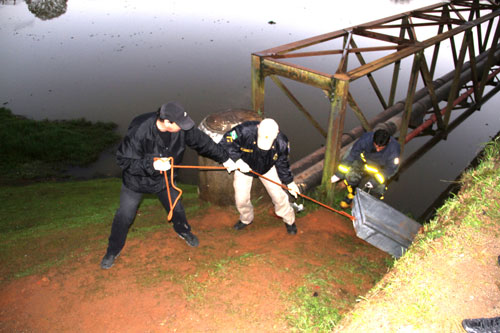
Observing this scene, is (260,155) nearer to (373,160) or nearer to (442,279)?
(373,160)

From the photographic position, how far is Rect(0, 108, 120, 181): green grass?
9.05 m

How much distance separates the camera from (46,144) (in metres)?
10.0

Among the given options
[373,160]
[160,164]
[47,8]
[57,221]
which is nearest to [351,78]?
[373,160]

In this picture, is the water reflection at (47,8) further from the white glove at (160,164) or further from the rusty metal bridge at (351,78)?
the white glove at (160,164)

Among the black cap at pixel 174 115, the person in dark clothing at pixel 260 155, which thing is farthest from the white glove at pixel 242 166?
the black cap at pixel 174 115

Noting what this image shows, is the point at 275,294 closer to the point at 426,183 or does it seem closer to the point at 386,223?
the point at 386,223

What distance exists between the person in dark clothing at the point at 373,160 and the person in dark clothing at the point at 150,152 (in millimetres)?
2211

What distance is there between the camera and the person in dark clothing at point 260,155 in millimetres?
3809

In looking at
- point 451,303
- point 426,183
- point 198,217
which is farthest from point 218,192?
point 426,183

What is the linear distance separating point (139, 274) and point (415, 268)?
294 centimetres

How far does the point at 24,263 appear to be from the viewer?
4.15m

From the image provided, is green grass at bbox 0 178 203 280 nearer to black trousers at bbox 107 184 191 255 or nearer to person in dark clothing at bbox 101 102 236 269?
black trousers at bbox 107 184 191 255

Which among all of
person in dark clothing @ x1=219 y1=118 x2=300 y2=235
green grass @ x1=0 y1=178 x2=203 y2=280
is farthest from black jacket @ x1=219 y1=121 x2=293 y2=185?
green grass @ x1=0 y1=178 x2=203 y2=280

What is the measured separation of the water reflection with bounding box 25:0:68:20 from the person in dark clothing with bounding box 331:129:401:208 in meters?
20.3
